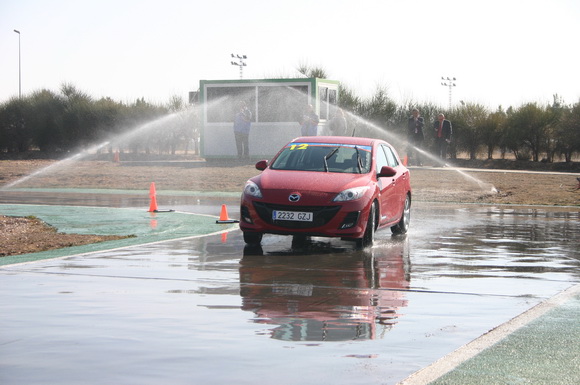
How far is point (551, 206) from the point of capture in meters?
25.0

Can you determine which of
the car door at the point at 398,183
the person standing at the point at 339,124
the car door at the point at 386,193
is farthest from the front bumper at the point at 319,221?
the person standing at the point at 339,124

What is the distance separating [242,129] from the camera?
40.9 metres

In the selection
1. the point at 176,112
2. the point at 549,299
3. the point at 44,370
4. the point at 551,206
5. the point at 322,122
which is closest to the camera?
the point at 44,370

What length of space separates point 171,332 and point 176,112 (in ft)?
163

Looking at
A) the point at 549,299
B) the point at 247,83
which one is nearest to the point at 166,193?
the point at 247,83

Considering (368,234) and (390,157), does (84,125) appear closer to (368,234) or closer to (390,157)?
(390,157)

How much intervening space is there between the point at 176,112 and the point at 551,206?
113ft

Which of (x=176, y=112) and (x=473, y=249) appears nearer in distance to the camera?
(x=473, y=249)

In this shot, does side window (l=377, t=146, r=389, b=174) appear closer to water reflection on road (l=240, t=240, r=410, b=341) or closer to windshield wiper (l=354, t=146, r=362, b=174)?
windshield wiper (l=354, t=146, r=362, b=174)

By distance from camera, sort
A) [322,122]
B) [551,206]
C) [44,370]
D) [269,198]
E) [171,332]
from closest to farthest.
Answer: [44,370] → [171,332] → [269,198] → [551,206] → [322,122]

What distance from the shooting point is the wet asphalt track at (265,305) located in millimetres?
6809

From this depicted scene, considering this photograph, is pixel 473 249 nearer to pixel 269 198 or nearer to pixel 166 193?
pixel 269 198

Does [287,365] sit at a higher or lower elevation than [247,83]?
lower

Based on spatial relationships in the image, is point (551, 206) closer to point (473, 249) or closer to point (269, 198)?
point (473, 249)
